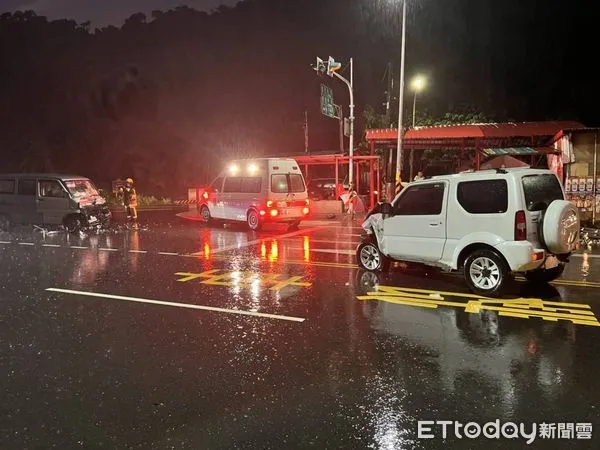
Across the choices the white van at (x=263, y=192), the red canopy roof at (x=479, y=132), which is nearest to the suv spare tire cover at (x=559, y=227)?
the white van at (x=263, y=192)

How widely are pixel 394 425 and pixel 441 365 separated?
136cm

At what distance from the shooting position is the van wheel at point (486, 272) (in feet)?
24.3

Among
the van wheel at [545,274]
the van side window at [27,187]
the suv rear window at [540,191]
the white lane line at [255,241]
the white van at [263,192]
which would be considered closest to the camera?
the suv rear window at [540,191]

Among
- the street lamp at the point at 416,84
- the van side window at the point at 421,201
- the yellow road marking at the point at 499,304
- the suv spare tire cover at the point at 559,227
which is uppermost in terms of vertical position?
the street lamp at the point at 416,84

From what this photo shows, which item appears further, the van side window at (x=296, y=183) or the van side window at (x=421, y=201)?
the van side window at (x=296, y=183)

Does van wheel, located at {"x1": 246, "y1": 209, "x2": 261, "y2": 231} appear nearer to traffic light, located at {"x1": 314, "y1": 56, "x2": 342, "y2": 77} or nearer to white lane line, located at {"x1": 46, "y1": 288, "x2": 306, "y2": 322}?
traffic light, located at {"x1": 314, "y1": 56, "x2": 342, "y2": 77}

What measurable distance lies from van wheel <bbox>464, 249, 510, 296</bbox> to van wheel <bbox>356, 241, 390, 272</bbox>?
76.8 inches

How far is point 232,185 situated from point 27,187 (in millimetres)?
6757

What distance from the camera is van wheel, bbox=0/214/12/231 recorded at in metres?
17.5

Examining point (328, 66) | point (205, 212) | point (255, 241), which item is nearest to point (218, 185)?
point (205, 212)

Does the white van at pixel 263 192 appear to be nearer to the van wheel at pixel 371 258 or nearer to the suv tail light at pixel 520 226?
the van wheel at pixel 371 258

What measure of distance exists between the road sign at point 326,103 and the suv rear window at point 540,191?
18.8m

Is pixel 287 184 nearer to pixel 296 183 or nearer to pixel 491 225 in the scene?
pixel 296 183

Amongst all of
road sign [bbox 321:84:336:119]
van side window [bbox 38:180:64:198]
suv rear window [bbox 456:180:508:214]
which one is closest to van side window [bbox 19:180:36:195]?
van side window [bbox 38:180:64:198]
